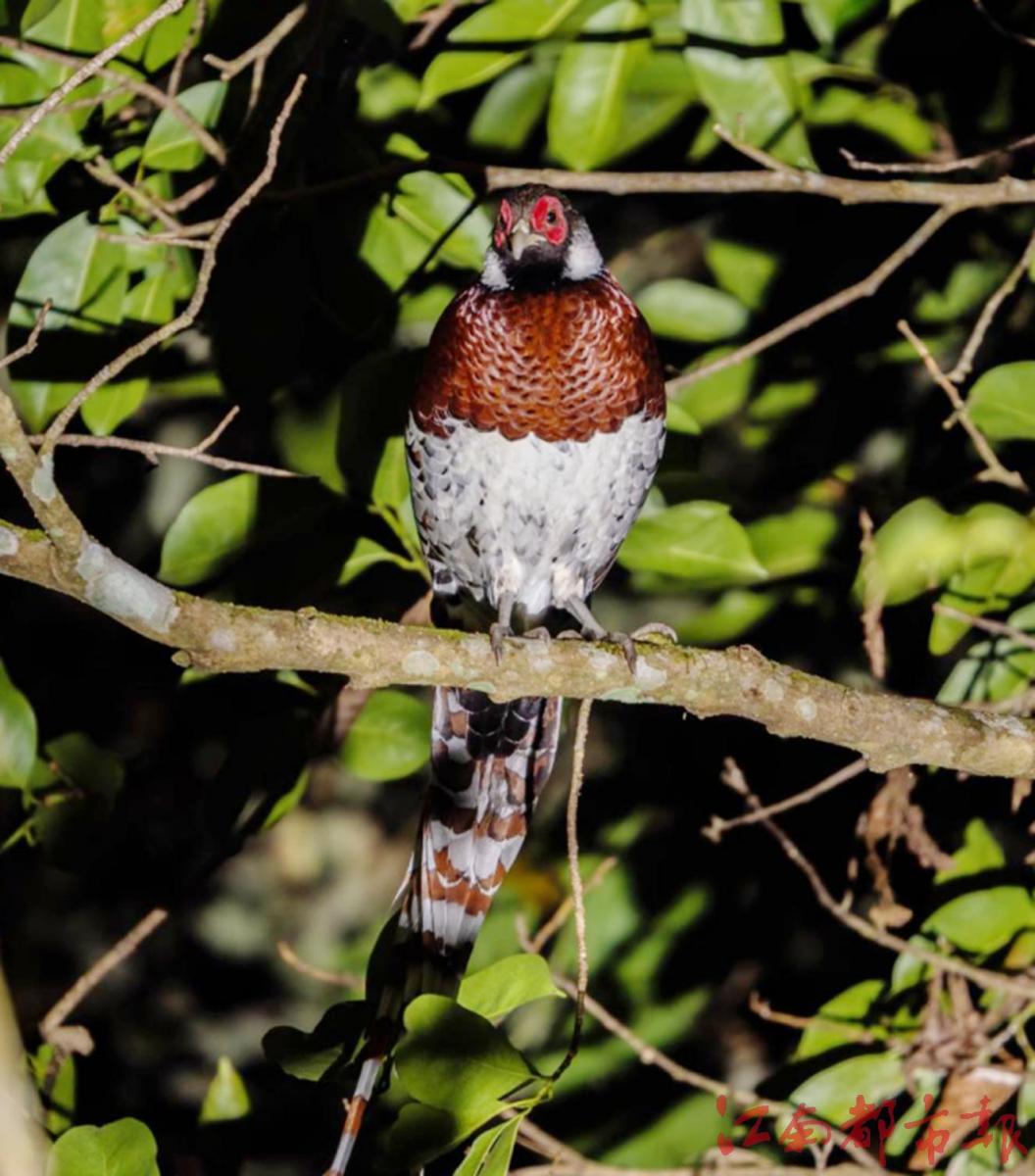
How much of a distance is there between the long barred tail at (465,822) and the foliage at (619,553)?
0.12 metres

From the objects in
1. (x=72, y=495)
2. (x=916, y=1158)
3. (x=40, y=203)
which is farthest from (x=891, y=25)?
(x=916, y=1158)

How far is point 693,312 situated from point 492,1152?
1.68 metres

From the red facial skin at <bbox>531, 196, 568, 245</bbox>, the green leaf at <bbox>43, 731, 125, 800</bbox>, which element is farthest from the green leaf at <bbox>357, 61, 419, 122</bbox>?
the green leaf at <bbox>43, 731, 125, 800</bbox>

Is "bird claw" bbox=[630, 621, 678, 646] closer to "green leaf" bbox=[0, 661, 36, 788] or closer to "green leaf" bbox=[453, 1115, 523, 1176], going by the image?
"green leaf" bbox=[453, 1115, 523, 1176]

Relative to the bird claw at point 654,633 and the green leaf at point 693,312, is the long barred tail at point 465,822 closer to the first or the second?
the bird claw at point 654,633

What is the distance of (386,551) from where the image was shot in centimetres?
280

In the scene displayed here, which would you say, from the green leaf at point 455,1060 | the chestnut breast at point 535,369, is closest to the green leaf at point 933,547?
the chestnut breast at point 535,369

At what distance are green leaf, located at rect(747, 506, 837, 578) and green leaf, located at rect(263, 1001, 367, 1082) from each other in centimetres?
114

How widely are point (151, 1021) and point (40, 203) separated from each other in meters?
2.04

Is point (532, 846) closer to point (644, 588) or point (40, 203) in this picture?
point (644, 588)

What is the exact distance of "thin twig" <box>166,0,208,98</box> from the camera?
247cm

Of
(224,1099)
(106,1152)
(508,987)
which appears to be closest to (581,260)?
(508,987)

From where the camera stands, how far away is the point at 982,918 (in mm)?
2514

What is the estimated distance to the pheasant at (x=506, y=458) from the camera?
271 cm
